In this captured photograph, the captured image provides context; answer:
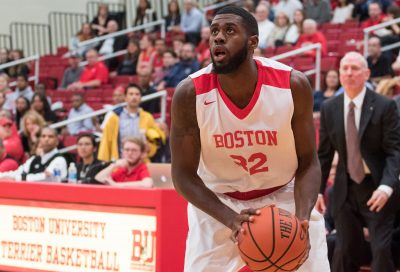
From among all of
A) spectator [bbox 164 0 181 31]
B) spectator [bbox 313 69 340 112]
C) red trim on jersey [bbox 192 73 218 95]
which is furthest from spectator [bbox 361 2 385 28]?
red trim on jersey [bbox 192 73 218 95]

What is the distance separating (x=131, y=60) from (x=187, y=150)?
11054mm

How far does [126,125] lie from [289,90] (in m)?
5.80

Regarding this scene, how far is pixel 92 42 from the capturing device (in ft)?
56.6

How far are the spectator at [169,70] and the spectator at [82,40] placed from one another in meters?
4.07

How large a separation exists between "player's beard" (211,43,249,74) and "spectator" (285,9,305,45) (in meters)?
9.56

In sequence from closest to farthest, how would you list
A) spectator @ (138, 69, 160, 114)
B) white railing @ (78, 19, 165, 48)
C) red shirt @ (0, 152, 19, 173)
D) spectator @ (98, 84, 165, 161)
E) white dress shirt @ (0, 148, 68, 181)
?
white dress shirt @ (0, 148, 68, 181) < red shirt @ (0, 152, 19, 173) < spectator @ (98, 84, 165, 161) < spectator @ (138, 69, 160, 114) < white railing @ (78, 19, 165, 48)

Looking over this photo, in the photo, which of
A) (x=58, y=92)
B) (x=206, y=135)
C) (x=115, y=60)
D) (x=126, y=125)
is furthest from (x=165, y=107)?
(x=206, y=135)

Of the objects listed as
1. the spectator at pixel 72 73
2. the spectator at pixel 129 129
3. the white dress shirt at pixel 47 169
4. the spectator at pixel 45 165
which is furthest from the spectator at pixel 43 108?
the white dress shirt at pixel 47 169

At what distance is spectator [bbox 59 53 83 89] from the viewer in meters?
15.8

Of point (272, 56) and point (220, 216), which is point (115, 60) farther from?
point (220, 216)

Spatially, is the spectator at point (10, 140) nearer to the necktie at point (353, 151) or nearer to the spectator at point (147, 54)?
the spectator at point (147, 54)

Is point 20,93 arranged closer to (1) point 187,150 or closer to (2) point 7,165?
(2) point 7,165

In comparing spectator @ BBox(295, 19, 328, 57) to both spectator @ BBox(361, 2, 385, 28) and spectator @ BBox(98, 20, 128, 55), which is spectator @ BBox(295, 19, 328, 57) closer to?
spectator @ BBox(361, 2, 385, 28)

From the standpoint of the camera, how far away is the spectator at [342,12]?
14711mm
